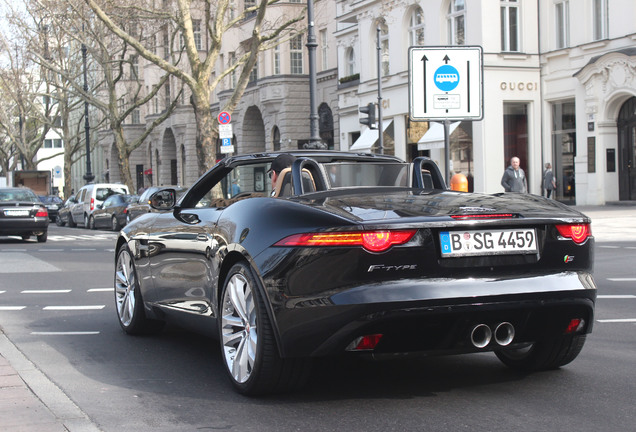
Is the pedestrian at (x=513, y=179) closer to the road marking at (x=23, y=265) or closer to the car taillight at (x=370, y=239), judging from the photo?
the road marking at (x=23, y=265)

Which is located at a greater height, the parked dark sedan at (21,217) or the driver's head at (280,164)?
the driver's head at (280,164)

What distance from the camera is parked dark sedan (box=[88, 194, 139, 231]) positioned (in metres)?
32.9

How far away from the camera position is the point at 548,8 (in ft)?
111

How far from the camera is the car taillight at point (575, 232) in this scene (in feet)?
17.1

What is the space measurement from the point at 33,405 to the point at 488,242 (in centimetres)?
257

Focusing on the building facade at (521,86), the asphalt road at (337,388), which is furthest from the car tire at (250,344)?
the building facade at (521,86)

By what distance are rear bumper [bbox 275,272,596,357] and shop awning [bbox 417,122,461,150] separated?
97.3ft

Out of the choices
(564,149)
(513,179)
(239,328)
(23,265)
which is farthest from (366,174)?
(564,149)

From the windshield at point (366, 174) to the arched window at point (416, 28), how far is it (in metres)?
31.8

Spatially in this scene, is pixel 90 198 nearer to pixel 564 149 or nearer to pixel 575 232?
pixel 564 149

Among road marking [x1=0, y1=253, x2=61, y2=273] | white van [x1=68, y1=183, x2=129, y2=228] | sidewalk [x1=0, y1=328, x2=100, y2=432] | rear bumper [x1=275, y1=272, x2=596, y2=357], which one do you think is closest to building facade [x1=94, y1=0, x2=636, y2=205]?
white van [x1=68, y1=183, x2=129, y2=228]

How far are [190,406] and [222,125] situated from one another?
22.6m

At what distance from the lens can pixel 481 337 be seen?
199 inches

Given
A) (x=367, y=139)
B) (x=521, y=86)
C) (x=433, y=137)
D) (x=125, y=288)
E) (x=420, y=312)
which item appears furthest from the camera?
(x=367, y=139)
